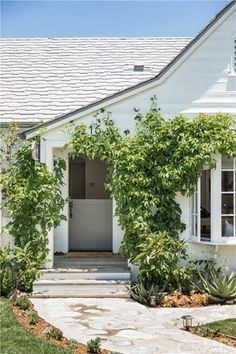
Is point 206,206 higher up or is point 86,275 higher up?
point 206,206

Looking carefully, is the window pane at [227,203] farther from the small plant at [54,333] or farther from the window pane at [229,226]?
the small plant at [54,333]

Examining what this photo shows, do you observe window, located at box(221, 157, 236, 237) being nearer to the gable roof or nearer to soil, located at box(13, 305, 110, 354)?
the gable roof

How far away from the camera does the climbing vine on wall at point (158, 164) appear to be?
11.7 metres

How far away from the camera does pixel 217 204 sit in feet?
39.2

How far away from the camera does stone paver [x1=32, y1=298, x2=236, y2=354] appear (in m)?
7.67

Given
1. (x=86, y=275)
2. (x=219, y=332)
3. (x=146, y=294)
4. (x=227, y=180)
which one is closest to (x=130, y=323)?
(x=219, y=332)

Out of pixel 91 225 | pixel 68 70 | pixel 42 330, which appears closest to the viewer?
pixel 42 330

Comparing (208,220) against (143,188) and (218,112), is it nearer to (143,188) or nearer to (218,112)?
(143,188)

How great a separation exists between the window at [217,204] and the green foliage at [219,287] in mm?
1003

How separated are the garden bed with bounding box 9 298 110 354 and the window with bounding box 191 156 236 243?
14.5ft

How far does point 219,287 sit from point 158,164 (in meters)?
3.03

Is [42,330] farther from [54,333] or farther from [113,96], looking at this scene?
[113,96]

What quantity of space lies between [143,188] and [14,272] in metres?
3.36

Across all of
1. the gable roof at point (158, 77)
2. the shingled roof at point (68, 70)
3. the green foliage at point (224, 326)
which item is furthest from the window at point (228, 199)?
the shingled roof at point (68, 70)
